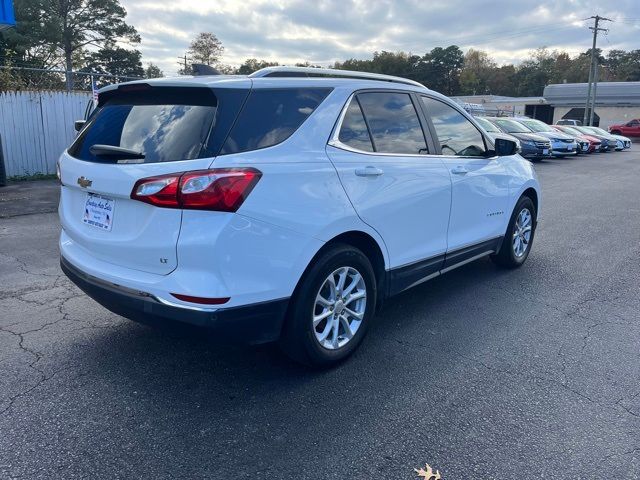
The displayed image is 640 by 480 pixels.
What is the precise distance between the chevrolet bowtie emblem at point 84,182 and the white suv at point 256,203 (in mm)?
29

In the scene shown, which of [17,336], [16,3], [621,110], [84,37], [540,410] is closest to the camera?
[540,410]

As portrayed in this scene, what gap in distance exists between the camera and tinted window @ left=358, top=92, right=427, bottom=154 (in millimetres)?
3846

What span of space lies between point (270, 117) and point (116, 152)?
92cm

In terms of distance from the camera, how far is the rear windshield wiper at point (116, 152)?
3.06m

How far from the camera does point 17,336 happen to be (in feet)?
13.1

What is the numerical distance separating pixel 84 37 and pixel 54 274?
1954 inches

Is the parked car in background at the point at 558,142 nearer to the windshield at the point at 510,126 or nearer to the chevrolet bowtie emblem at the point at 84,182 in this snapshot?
the windshield at the point at 510,126

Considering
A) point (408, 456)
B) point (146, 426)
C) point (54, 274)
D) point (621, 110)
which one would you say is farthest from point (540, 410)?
point (621, 110)

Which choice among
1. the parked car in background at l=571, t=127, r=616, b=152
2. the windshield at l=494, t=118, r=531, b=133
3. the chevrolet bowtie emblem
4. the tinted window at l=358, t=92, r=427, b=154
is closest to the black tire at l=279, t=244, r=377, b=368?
the tinted window at l=358, t=92, r=427, b=154

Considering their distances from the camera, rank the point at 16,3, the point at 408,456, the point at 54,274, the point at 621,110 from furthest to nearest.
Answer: the point at 621,110, the point at 16,3, the point at 54,274, the point at 408,456

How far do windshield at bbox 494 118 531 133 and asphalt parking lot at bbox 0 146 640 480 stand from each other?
17.2 meters

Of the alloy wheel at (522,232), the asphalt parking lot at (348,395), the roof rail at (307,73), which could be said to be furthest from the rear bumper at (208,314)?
the alloy wheel at (522,232)

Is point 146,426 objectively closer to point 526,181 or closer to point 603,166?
point 526,181

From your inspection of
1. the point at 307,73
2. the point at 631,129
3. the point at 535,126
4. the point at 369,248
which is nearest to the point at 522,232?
the point at 369,248
